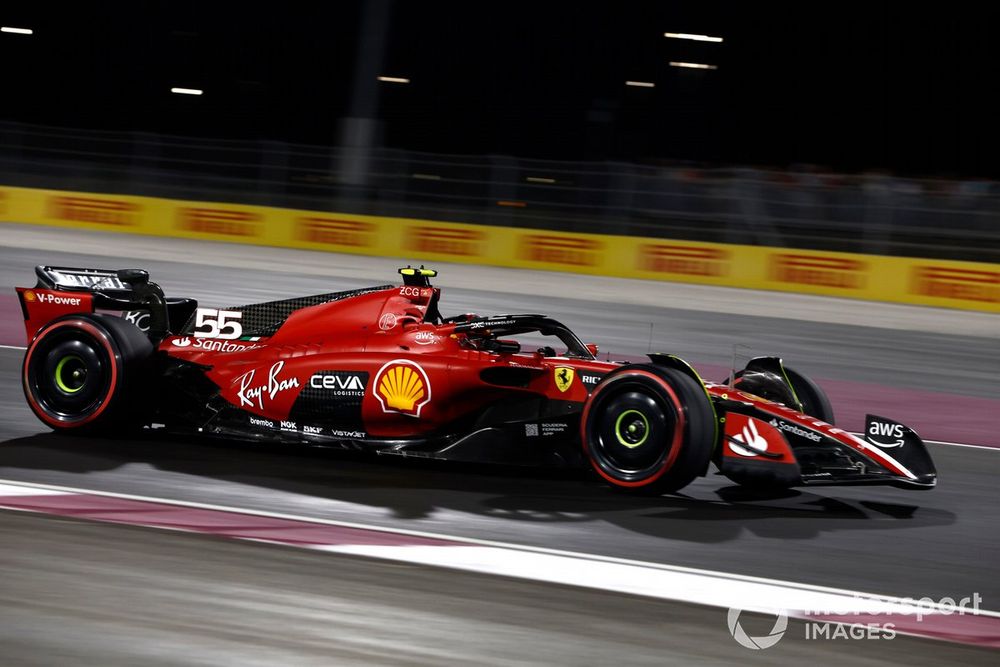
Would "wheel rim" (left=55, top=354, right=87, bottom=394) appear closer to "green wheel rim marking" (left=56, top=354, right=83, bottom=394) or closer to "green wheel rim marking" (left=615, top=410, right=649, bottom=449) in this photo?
"green wheel rim marking" (left=56, top=354, right=83, bottom=394)

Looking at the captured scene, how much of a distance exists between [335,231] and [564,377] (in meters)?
16.4

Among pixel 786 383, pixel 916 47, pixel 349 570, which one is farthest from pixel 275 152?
pixel 916 47

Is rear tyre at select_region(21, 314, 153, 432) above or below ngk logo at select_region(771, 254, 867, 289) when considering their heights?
below

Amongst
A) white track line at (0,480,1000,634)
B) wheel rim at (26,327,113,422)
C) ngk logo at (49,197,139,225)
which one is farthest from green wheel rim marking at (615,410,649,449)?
ngk logo at (49,197,139,225)

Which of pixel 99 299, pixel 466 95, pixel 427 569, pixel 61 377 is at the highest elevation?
pixel 466 95

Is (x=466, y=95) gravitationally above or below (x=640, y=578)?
above

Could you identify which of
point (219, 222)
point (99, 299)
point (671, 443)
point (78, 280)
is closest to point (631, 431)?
point (671, 443)

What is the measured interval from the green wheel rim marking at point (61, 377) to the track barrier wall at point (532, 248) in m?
14.5

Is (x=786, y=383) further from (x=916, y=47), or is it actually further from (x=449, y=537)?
(x=916, y=47)

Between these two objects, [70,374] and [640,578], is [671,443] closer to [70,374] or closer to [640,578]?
[640,578]

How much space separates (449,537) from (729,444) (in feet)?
5.10

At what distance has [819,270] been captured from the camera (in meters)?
20.8

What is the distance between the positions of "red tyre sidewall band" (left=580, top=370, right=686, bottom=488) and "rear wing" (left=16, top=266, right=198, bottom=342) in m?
2.81
